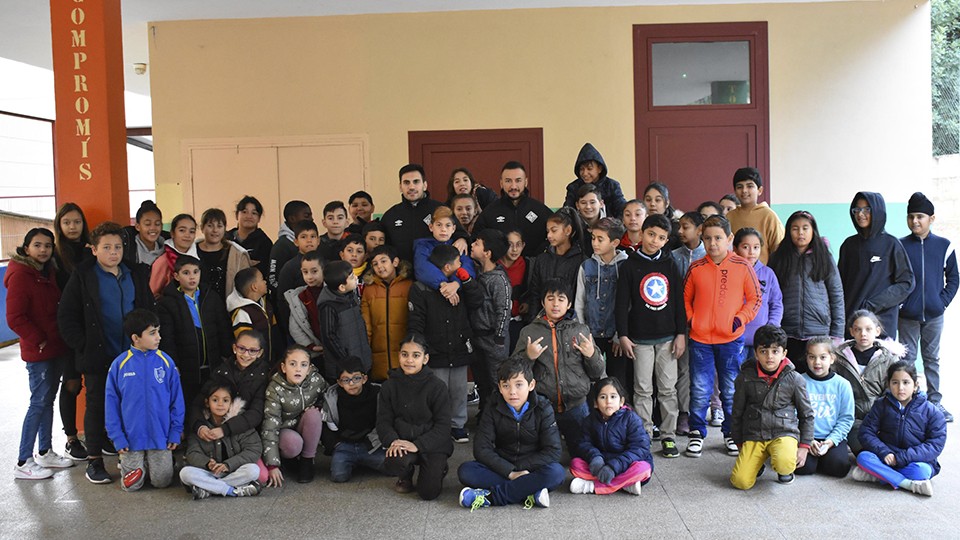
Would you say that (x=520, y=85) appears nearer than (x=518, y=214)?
No

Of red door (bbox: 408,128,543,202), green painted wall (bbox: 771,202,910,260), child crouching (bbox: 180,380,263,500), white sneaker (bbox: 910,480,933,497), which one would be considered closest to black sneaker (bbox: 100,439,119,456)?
child crouching (bbox: 180,380,263,500)

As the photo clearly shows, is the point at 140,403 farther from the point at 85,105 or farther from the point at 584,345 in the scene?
the point at 584,345

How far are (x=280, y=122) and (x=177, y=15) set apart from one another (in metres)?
1.28

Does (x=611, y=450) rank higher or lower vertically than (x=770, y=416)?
lower

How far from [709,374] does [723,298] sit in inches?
18.2

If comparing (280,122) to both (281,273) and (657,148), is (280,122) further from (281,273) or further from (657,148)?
(657,148)

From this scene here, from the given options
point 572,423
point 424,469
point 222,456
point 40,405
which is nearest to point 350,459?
point 424,469

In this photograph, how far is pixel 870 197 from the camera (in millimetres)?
5145

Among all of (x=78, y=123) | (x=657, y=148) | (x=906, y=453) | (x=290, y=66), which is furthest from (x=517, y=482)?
(x=290, y=66)

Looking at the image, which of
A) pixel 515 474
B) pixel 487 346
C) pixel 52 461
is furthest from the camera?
pixel 487 346

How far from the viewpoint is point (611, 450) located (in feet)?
13.8

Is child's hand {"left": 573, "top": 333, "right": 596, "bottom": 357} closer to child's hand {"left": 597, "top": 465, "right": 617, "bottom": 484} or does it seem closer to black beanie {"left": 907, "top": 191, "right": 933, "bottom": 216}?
child's hand {"left": 597, "top": 465, "right": 617, "bottom": 484}

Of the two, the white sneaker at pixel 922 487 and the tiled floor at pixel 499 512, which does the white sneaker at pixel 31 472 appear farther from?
the white sneaker at pixel 922 487

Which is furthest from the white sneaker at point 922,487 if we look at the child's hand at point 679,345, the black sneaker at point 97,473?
the black sneaker at point 97,473
